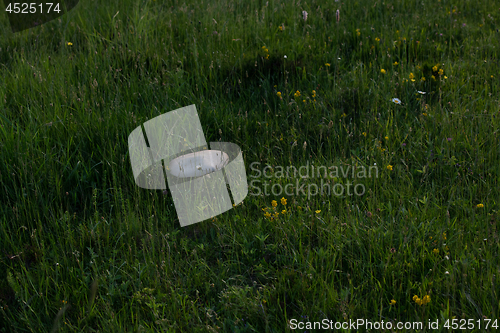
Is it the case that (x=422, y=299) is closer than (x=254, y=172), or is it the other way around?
(x=422, y=299)

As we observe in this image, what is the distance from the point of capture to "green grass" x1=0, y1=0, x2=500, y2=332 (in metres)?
1.71

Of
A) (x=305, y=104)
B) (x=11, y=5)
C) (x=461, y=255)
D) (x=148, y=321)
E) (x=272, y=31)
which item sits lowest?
(x=148, y=321)

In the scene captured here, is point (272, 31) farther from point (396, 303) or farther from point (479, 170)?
point (396, 303)

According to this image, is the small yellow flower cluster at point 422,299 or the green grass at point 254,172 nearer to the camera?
the small yellow flower cluster at point 422,299

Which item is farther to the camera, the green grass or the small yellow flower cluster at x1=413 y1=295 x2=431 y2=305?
the green grass

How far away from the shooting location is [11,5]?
4.47 m

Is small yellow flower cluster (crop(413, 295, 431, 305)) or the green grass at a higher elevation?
the green grass

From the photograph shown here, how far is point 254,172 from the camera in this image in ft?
8.08

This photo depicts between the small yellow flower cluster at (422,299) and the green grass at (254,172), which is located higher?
the green grass at (254,172)

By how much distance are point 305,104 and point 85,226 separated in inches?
64.4

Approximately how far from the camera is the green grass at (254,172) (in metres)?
1.71

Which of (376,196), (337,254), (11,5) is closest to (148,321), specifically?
(337,254)

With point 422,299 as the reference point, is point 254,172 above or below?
above

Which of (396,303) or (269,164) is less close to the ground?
(269,164)
